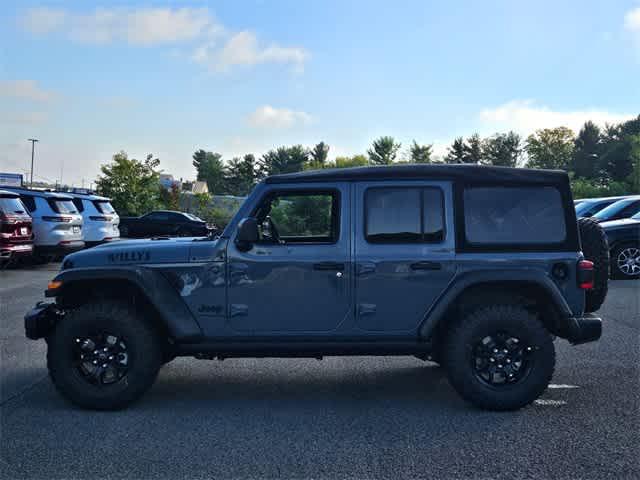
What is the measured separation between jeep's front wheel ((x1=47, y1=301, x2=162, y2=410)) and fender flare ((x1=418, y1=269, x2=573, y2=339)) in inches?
85.0

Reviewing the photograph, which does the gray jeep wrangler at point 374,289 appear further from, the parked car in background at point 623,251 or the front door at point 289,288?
the parked car in background at point 623,251

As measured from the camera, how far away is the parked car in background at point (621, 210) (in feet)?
46.6

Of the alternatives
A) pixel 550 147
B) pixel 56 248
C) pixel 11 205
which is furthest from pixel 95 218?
pixel 550 147

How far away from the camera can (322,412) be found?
16.5 ft

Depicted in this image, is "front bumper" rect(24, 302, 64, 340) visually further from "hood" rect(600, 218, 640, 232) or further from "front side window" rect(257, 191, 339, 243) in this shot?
"hood" rect(600, 218, 640, 232)

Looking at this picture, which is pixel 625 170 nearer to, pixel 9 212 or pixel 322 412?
pixel 9 212

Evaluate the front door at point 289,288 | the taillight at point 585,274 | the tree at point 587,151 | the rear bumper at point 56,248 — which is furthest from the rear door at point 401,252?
the tree at point 587,151

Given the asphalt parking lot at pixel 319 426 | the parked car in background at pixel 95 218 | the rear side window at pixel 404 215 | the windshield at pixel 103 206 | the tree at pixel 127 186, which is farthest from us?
the tree at pixel 127 186

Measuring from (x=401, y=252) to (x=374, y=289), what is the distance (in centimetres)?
36

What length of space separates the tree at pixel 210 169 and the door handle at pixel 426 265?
12471cm

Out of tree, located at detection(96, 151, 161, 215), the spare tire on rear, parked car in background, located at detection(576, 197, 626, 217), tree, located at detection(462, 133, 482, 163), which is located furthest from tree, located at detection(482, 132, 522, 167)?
the spare tire on rear

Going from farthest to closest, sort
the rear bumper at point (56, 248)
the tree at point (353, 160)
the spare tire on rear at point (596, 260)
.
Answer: the tree at point (353, 160)
the rear bumper at point (56, 248)
the spare tire on rear at point (596, 260)

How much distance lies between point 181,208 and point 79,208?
3789 centimetres

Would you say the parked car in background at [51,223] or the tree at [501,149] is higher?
the tree at [501,149]
